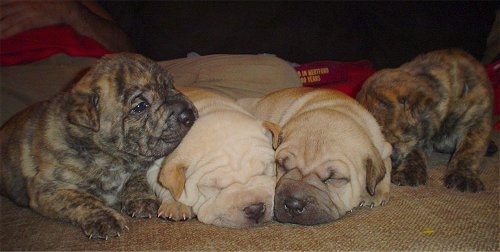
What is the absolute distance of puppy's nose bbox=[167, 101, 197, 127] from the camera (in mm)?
2672

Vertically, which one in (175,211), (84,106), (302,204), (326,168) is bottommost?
(175,211)

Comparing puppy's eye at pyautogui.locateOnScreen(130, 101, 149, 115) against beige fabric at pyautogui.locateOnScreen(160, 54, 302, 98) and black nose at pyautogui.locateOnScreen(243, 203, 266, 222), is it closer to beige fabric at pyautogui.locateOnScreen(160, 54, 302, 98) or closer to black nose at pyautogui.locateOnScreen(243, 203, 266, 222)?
black nose at pyautogui.locateOnScreen(243, 203, 266, 222)

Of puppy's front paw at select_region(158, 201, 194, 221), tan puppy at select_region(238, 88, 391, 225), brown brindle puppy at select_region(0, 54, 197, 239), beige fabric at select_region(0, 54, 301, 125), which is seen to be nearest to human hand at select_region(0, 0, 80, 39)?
beige fabric at select_region(0, 54, 301, 125)

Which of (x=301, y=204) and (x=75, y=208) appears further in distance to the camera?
(x=75, y=208)

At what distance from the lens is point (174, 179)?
251cm

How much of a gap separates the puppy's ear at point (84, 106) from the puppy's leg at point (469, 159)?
233 cm

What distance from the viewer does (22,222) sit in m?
2.53

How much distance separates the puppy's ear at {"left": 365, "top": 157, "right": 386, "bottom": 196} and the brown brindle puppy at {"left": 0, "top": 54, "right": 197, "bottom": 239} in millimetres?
1085

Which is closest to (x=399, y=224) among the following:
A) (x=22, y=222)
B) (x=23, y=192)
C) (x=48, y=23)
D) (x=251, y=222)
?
(x=251, y=222)

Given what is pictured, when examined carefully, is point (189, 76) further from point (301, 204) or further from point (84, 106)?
point (301, 204)

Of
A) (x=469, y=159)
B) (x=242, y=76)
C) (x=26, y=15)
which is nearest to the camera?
(x=469, y=159)

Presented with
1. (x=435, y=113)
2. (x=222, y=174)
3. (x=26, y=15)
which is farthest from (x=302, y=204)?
(x=26, y=15)

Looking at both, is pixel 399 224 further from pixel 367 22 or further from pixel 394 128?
pixel 367 22

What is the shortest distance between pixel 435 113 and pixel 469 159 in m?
0.41
